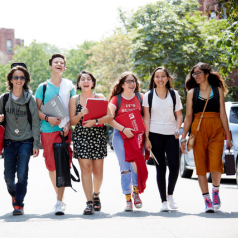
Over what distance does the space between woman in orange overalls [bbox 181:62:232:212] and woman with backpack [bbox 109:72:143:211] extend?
840 millimetres

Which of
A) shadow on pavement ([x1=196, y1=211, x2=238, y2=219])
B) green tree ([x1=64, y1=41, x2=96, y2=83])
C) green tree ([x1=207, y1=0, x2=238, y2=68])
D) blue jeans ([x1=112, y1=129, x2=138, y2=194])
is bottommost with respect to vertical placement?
shadow on pavement ([x1=196, y1=211, x2=238, y2=219])

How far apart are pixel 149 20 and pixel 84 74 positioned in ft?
78.7

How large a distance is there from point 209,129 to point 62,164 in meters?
2.17

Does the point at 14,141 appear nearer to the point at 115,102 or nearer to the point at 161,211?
the point at 115,102

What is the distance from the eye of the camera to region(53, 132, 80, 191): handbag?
21.8 ft

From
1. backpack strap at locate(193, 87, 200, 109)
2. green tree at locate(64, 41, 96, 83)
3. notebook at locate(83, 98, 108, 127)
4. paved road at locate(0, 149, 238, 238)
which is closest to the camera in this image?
paved road at locate(0, 149, 238, 238)

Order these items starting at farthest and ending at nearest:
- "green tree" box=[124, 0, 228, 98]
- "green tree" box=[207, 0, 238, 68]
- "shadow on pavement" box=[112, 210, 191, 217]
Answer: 1. "green tree" box=[124, 0, 228, 98]
2. "green tree" box=[207, 0, 238, 68]
3. "shadow on pavement" box=[112, 210, 191, 217]

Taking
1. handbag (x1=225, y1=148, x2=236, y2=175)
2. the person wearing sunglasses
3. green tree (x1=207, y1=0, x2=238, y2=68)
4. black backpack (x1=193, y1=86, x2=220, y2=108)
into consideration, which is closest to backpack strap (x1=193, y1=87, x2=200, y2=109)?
black backpack (x1=193, y1=86, x2=220, y2=108)

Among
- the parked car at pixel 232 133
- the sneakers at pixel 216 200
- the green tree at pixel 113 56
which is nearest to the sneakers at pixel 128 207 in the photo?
the sneakers at pixel 216 200

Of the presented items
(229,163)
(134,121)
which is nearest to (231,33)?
(229,163)

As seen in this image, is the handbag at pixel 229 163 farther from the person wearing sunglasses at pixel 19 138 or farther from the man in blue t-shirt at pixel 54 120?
the person wearing sunglasses at pixel 19 138

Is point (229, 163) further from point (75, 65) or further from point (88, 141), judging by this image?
point (75, 65)

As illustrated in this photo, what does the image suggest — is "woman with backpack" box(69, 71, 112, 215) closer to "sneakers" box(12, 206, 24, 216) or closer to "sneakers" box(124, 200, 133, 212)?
"sneakers" box(124, 200, 133, 212)

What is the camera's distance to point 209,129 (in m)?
6.80
